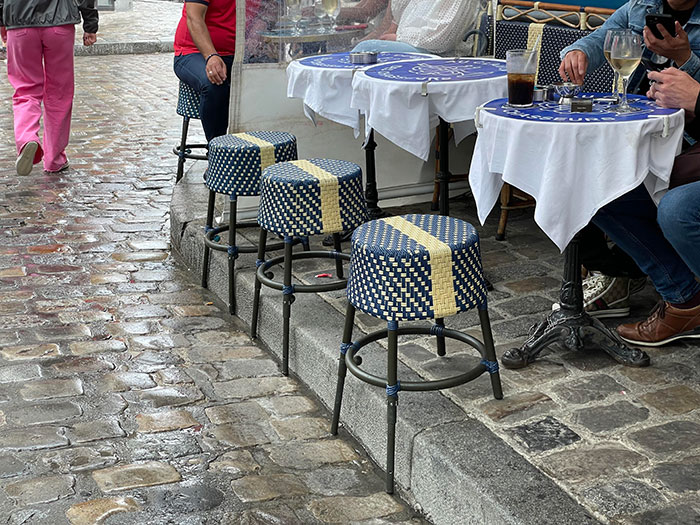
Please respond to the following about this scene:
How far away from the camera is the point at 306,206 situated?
3.99 metres

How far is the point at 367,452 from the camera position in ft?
11.4

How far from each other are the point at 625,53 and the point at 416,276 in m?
1.14

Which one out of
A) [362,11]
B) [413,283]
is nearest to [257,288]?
[413,283]

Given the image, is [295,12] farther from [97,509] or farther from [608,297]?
[97,509]

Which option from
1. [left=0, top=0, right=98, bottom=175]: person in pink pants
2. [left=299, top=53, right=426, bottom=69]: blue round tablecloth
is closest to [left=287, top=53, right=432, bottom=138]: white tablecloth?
[left=299, top=53, right=426, bottom=69]: blue round tablecloth

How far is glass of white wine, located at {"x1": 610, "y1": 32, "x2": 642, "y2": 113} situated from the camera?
337 centimetres

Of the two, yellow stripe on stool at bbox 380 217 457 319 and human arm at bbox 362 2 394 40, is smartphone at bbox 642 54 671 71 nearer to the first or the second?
yellow stripe on stool at bbox 380 217 457 319

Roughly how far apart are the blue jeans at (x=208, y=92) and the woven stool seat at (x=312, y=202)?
5.98ft

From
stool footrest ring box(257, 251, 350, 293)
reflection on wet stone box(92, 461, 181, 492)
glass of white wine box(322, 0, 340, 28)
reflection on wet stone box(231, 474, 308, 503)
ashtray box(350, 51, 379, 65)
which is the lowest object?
reflection on wet stone box(92, 461, 181, 492)

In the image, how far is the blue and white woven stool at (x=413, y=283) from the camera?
3055 mm

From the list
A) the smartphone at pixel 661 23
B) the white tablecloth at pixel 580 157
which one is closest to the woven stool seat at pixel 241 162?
the white tablecloth at pixel 580 157

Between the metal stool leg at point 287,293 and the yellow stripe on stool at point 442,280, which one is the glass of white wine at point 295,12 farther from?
the yellow stripe on stool at point 442,280

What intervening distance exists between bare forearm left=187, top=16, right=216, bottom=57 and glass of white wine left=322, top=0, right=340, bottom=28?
71 cm

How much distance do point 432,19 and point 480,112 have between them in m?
2.41
